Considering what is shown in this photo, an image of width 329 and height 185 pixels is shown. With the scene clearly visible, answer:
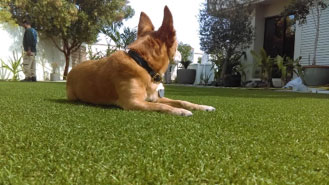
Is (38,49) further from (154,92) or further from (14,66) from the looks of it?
(154,92)

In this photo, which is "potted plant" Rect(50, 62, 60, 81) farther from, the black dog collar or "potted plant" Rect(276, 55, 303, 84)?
the black dog collar

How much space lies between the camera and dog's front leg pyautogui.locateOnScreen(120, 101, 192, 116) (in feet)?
7.19

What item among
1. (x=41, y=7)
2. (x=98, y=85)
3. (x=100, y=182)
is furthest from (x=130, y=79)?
(x=41, y=7)

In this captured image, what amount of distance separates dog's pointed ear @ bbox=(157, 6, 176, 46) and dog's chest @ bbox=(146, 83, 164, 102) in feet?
1.54

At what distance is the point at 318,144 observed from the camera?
4.37 ft

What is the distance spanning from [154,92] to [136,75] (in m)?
0.31

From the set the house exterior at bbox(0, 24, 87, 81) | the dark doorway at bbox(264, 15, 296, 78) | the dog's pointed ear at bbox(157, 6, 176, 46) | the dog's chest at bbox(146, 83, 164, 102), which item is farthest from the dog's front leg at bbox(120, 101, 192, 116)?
the house exterior at bbox(0, 24, 87, 81)

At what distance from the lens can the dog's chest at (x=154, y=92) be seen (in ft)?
8.72

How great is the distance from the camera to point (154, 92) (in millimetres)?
2723

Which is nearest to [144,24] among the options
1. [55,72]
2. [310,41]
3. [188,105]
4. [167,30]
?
[167,30]

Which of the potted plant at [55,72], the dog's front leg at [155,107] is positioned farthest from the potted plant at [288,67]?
the potted plant at [55,72]

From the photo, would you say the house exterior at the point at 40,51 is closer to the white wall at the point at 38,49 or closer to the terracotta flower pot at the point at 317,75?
the white wall at the point at 38,49

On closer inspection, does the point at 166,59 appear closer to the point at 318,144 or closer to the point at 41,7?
the point at 318,144

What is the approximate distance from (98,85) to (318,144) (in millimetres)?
2029
